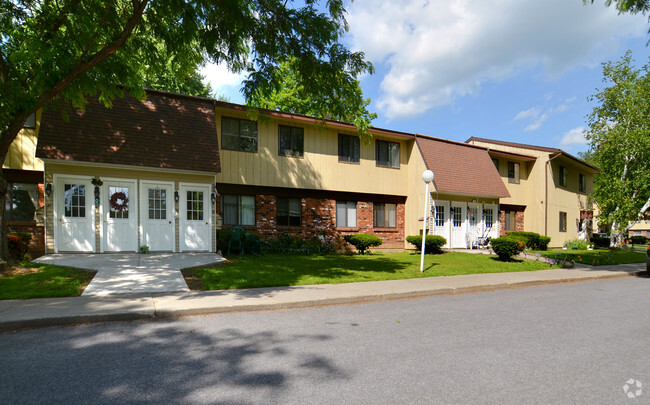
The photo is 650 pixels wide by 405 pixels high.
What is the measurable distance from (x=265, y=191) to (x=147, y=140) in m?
5.30

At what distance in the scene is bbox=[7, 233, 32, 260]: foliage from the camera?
10.1m

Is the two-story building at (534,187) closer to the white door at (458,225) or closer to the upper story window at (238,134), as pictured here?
the white door at (458,225)

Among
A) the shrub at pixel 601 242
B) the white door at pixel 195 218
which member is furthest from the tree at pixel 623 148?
the white door at pixel 195 218

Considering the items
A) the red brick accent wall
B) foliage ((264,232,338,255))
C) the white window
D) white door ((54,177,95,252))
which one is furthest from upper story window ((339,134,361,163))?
the red brick accent wall

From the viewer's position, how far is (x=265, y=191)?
1622 centimetres

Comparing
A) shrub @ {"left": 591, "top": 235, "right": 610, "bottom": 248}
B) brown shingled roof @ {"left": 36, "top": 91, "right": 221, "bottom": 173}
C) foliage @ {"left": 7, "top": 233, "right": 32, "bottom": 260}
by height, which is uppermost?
brown shingled roof @ {"left": 36, "top": 91, "right": 221, "bottom": 173}

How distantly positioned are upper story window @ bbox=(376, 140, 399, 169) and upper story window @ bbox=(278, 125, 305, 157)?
4.34m

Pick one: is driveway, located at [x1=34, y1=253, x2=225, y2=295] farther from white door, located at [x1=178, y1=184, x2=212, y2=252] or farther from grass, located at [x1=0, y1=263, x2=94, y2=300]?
white door, located at [x1=178, y1=184, x2=212, y2=252]

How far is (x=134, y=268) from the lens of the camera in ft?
31.9

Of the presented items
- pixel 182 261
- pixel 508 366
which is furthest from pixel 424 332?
pixel 182 261

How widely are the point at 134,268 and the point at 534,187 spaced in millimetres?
24330

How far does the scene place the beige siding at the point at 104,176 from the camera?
11.7 metres

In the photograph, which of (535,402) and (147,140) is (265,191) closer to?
(147,140)

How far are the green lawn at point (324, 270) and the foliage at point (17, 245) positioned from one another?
516 cm
